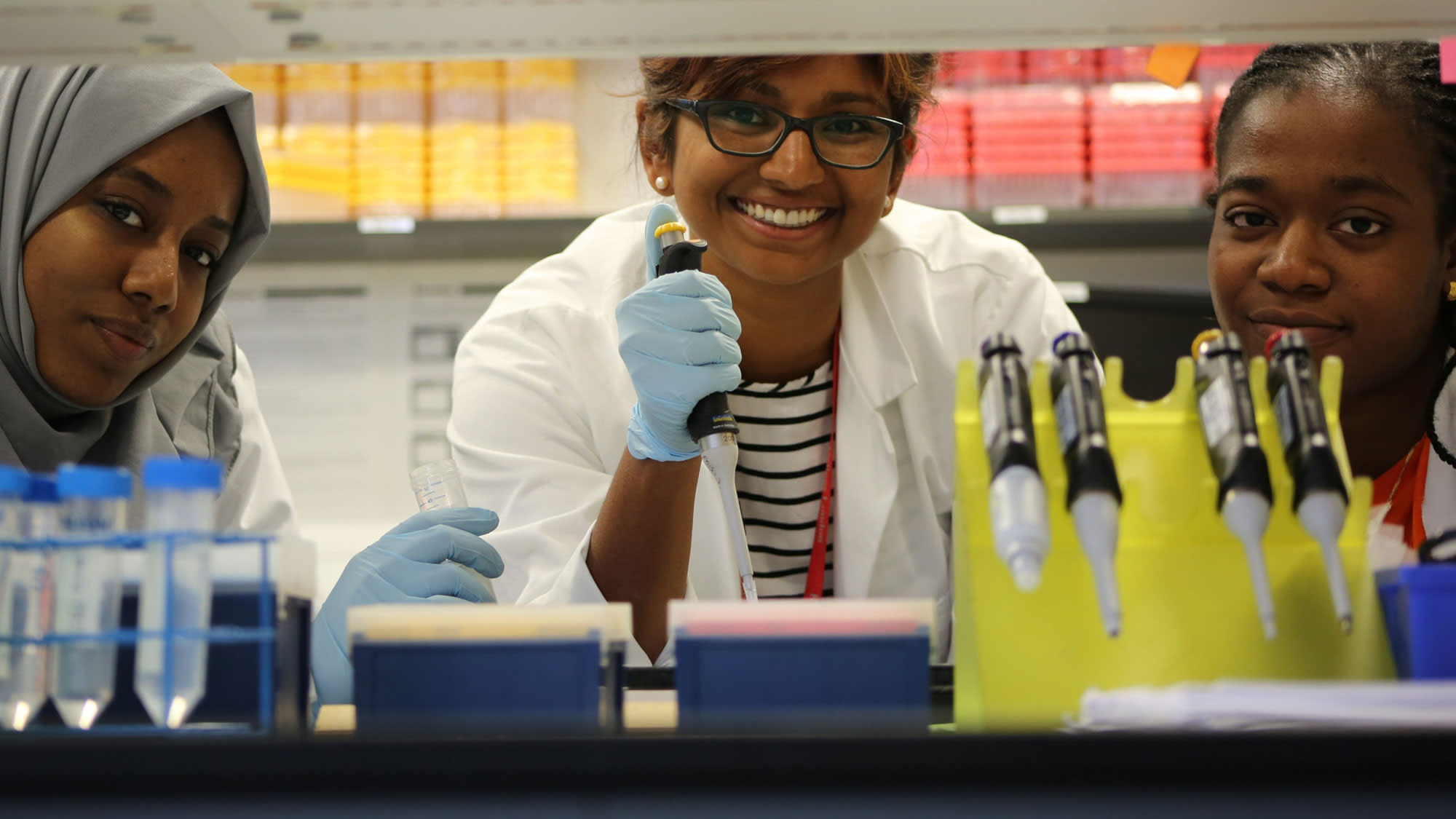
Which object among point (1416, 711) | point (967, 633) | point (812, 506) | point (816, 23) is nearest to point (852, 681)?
point (967, 633)

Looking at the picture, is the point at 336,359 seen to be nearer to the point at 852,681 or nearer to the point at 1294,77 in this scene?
the point at 1294,77

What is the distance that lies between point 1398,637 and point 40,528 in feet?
2.72

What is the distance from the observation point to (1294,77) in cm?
154

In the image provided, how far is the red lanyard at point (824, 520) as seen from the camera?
1624 mm

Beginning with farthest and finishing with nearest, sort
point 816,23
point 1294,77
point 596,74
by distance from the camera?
point 596,74, point 1294,77, point 816,23

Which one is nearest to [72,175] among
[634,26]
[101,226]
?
[101,226]

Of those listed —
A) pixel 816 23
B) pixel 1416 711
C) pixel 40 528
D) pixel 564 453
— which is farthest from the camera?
pixel 564 453

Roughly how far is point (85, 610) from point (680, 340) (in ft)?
2.17

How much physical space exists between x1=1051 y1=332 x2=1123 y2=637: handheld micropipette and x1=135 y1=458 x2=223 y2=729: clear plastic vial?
508mm

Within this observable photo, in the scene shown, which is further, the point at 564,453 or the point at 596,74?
the point at 596,74

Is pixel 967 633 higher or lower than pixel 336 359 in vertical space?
lower

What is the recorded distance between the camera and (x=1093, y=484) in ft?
2.47

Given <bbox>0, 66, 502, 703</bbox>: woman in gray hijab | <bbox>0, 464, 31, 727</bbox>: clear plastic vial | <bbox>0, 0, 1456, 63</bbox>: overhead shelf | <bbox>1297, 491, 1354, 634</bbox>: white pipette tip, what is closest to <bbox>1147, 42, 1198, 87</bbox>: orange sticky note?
<bbox>0, 0, 1456, 63</bbox>: overhead shelf

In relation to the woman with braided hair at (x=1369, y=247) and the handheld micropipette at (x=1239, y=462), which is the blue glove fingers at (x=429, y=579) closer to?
the handheld micropipette at (x=1239, y=462)
